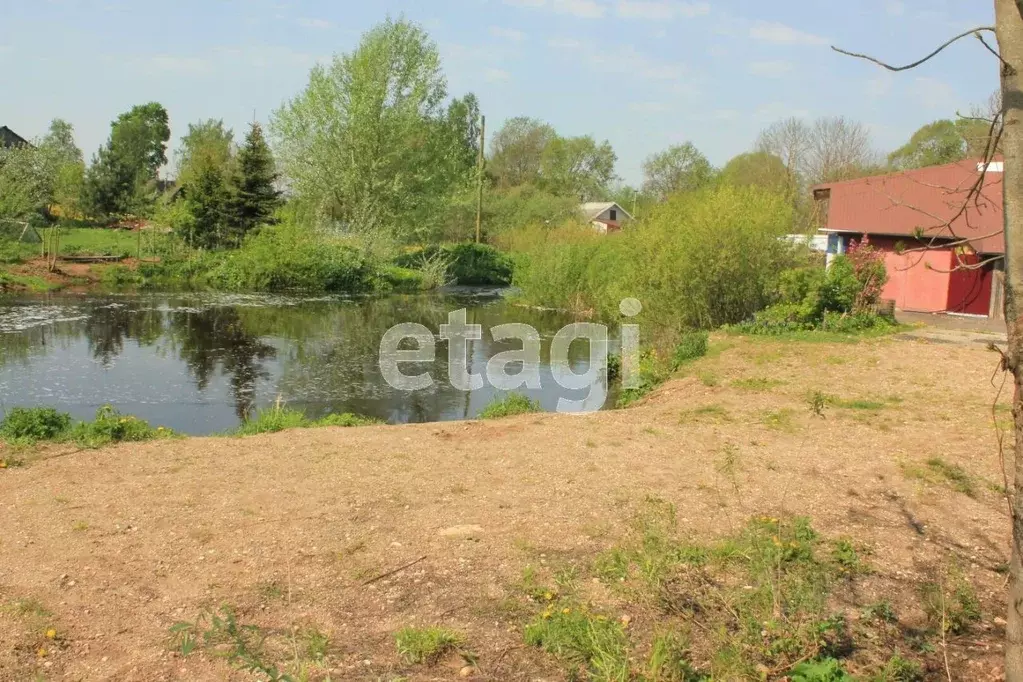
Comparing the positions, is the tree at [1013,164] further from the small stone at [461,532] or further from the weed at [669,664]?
the small stone at [461,532]

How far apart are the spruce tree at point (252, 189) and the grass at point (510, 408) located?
29.5 metres

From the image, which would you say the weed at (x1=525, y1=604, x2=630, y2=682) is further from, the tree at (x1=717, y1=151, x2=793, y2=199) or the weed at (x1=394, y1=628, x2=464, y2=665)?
the tree at (x1=717, y1=151, x2=793, y2=199)

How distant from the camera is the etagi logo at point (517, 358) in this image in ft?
52.4

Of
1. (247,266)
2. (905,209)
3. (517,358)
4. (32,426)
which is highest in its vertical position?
(905,209)

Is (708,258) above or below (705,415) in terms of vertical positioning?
above

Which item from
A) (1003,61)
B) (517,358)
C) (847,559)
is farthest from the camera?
(517,358)

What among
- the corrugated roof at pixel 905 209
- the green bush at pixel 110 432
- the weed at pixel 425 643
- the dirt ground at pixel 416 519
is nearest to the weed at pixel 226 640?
the dirt ground at pixel 416 519

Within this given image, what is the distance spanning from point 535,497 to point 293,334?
53.6ft

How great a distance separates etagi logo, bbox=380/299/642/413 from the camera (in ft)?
52.4

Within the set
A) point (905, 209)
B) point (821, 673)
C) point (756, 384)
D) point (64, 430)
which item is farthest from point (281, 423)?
point (905, 209)

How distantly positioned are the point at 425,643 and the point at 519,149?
81.8m

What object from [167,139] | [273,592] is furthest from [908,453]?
[167,139]

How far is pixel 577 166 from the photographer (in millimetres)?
81812

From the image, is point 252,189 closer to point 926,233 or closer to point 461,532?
point 926,233
